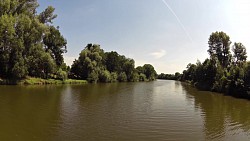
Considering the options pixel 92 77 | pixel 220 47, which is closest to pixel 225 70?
pixel 220 47

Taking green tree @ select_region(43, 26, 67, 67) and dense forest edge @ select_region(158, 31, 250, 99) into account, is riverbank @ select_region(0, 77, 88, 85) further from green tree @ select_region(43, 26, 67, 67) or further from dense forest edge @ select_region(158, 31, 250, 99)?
dense forest edge @ select_region(158, 31, 250, 99)

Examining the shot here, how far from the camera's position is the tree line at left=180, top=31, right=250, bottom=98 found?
46.1 m

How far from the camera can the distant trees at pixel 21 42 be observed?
5484 centimetres

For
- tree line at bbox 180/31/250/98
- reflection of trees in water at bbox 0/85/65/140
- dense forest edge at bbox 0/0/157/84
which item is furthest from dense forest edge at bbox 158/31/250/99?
dense forest edge at bbox 0/0/157/84

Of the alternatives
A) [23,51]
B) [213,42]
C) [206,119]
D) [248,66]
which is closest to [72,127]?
[206,119]

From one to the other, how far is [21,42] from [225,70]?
49295 mm

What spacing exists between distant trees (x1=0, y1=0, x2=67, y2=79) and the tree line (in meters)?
42.8

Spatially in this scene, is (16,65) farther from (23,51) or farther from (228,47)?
(228,47)

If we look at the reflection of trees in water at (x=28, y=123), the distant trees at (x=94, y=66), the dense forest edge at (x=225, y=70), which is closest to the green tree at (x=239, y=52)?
the dense forest edge at (x=225, y=70)

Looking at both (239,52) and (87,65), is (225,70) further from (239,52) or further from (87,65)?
(87,65)

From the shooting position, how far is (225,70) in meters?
61.5

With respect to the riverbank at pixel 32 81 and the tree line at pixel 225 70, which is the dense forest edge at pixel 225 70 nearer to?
the tree line at pixel 225 70

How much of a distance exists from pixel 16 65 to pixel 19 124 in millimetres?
41616

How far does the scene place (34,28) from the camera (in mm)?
58750
